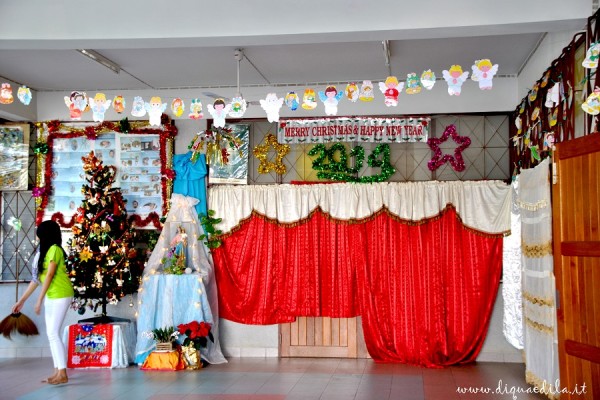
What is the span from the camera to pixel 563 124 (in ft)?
19.6

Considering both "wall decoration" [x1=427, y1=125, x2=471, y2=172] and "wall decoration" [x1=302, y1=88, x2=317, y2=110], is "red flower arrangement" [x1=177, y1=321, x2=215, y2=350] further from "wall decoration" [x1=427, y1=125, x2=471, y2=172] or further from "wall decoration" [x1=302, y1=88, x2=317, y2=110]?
"wall decoration" [x1=427, y1=125, x2=471, y2=172]

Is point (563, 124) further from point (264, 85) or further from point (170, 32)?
point (264, 85)

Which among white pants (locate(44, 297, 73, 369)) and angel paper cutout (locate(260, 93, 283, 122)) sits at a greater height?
angel paper cutout (locate(260, 93, 283, 122))

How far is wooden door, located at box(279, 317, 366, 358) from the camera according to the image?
8.79 meters

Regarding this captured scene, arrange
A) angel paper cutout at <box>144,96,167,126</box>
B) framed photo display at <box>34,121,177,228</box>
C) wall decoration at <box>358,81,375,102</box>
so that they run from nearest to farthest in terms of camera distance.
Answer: wall decoration at <box>358,81,375,102</box>, angel paper cutout at <box>144,96,167,126</box>, framed photo display at <box>34,121,177,228</box>

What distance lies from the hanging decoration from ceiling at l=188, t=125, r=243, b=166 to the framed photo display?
0.55m

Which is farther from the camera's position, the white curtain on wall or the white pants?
the white pants

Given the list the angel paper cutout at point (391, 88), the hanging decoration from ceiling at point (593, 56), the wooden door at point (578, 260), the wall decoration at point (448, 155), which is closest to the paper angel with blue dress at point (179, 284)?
the wall decoration at point (448, 155)

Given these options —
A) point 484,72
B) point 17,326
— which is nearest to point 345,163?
point 484,72

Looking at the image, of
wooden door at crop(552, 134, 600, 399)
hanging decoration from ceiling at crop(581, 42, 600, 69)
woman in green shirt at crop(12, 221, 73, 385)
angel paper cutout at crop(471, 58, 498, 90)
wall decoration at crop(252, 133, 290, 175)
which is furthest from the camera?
wall decoration at crop(252, 133, 290, 175)

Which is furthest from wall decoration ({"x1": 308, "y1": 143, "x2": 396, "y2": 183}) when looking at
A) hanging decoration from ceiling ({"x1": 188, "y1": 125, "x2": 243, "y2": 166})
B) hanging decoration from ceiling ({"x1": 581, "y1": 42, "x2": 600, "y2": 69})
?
hanging decoration from ceiling ({"x1": 581, "y1": 42, "x2": 600, "y2": 69})

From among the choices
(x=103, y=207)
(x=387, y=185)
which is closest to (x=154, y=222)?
Result: (x=103, y=207)

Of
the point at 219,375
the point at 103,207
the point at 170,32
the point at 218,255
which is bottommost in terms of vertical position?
the point at 219,375

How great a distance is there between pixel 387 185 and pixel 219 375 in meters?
2.92
